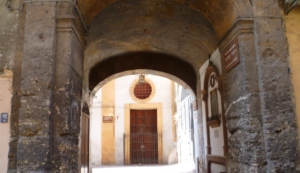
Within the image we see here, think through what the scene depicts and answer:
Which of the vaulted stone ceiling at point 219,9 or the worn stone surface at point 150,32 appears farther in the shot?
the worn stone surface at point 150,32

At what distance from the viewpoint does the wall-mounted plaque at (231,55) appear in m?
4.06

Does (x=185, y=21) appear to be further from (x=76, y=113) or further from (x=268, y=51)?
(x=76, y=113)

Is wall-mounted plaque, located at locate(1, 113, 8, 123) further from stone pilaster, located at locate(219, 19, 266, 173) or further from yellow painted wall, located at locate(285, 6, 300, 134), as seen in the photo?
yellow painted wall, located at locate(285, 6, 300, 134)

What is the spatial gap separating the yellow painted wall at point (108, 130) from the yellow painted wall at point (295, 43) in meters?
12.2

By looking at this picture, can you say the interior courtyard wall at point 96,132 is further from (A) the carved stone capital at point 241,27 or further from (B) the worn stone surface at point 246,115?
(A) the carved stone capital at point 241,27


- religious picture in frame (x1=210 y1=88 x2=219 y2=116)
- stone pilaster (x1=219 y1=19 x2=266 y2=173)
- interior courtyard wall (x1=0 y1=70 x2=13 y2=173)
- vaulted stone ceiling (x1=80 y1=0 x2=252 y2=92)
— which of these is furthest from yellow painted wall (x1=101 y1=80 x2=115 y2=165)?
interior courtyard wall (x1=0 y1=70 x2=13 y2=173)

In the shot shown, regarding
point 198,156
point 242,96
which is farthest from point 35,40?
point 198,156

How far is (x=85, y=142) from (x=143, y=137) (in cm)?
834

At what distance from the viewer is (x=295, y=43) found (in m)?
4.09

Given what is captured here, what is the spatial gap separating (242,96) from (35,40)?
275 cm

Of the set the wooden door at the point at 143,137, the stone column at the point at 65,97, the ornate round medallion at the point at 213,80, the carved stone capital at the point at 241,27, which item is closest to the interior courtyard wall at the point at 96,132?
the wooden door at the point at 143,137

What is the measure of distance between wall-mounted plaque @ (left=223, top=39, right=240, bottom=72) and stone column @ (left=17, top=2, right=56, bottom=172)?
2.41 meters

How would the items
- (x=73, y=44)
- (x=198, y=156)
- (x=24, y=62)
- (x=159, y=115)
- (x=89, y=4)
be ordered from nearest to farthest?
(x=24, y=62)
(x=73, y=44)
(x=89, y=4)
(x=198, y=156)
(x=159, y=115)

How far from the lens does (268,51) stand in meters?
3.88
